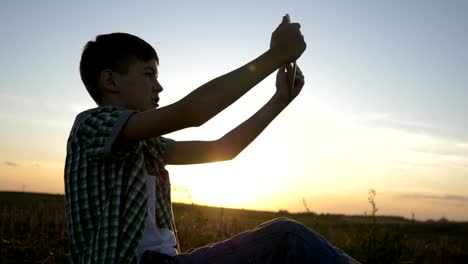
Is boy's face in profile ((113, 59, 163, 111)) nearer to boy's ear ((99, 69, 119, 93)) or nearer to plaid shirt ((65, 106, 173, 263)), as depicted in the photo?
boy's ear ((99, 69, 119, 93))

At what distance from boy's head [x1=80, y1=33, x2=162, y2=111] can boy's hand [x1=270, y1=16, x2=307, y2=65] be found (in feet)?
2.23

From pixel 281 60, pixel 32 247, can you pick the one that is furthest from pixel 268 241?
pixel 32 247

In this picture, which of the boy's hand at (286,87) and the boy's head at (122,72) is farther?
the boy's hand at (286,87)

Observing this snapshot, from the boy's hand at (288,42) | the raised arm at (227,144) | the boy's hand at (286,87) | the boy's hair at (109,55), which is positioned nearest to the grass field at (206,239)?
the raised arm at (227,144)

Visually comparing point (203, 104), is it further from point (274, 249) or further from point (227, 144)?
point (227, 144)

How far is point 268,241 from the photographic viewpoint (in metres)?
2.10

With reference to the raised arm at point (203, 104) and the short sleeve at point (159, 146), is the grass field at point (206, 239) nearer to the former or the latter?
the short sleeve at point (159, 146)

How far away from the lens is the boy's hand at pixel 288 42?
6.89 feet

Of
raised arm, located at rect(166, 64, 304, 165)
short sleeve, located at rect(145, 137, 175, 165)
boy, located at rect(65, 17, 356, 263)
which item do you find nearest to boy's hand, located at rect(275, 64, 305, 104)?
raised arm, located at rect(166, 64, 304, 165)

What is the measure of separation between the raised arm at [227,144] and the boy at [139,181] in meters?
0.53

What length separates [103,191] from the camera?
7.09 ft

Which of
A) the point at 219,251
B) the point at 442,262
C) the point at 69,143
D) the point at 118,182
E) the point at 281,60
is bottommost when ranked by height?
the point at 442,262

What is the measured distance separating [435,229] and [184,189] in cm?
1844

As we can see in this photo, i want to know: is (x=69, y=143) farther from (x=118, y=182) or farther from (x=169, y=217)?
(x=169, y=217)
